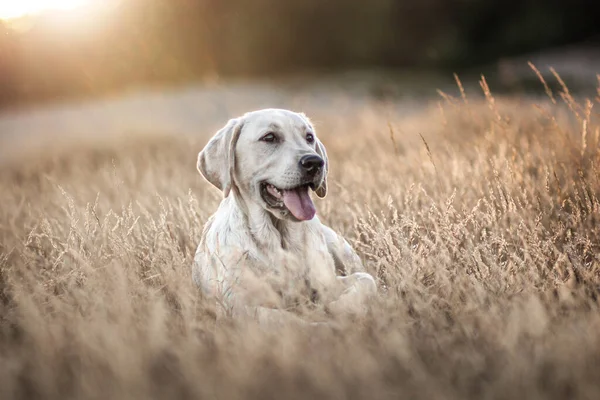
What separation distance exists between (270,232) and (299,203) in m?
0.26

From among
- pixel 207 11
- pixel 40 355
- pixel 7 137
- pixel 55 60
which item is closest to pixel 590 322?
pixel 40 355

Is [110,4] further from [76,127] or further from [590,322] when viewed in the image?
[590,322]

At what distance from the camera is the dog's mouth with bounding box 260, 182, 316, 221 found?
352cm

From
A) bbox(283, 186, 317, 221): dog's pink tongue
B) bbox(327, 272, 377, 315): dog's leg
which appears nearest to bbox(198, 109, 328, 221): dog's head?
bbox(283, 186, 317, 221): dog's pink tongue

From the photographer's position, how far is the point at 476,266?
11.3 ft

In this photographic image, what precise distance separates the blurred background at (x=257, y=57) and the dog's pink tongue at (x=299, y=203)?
10.6 feet

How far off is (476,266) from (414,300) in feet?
1.69

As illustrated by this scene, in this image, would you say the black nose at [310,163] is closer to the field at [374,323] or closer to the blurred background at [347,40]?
the field at [374,323]

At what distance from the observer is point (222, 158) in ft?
12.2

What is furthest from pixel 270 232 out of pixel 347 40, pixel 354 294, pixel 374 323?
pixel 347 40

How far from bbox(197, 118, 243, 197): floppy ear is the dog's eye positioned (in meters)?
0.20


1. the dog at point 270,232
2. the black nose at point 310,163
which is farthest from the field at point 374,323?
the black nose at point 310,163

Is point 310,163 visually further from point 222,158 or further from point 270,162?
point 222,158

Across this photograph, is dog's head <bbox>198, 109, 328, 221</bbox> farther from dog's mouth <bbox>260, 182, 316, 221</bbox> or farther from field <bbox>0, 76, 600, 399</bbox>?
field <bbox>0, 76, 600, 399</bbox>
